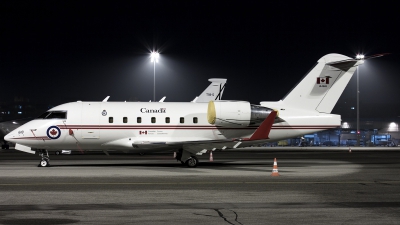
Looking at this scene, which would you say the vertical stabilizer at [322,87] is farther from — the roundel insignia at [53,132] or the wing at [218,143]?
the roundel insignia at [53,132]

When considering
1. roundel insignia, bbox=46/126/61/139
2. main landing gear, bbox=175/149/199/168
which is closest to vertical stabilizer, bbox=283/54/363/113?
main landing gear, bbox=175/149/199/168

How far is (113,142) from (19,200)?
1394 cm

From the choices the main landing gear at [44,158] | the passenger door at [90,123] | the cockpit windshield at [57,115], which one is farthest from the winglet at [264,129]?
the main landing gear at [44,158]

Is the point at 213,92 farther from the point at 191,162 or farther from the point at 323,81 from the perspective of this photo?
the point at 191,162

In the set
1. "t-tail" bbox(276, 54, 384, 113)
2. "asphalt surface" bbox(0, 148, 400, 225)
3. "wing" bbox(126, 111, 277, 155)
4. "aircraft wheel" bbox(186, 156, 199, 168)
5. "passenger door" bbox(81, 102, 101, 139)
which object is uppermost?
"t-tail" bbox(276, 54, 384, 113)

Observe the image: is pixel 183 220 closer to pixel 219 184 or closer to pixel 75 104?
pixel 219 184

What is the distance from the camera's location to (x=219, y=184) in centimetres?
2041

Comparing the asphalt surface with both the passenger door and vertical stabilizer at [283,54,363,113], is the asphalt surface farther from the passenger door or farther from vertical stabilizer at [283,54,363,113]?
vertical stabilizer at [283,54,363,113]

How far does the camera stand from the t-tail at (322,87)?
31.2m

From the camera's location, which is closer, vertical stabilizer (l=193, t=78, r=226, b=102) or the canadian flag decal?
the canadian flag decal

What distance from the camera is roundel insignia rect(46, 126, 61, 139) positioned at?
29234 mm

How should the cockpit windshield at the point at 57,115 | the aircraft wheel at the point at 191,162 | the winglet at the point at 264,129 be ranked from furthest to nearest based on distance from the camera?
the cockpit windshield at the point at 57,115 → the aircraft wheel at the point at 191,162 → the winglet at the point at 264,129

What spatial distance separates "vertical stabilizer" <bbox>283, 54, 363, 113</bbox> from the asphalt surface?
22.7ft

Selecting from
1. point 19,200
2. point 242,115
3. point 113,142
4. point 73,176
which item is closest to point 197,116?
point 242,115
